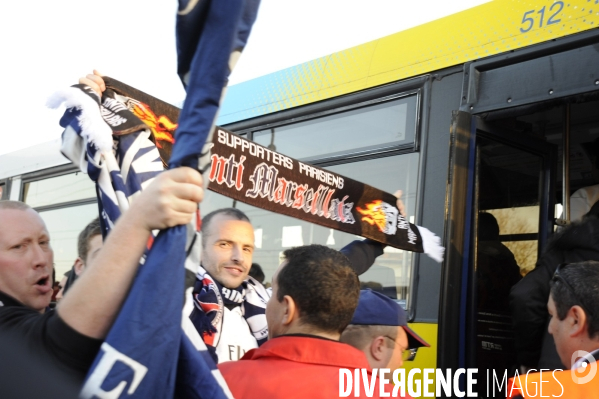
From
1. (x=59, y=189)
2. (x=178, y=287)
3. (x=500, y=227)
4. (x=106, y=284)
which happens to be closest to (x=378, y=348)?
(x=178, y=287)

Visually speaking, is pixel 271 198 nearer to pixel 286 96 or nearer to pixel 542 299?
pixel 542 299

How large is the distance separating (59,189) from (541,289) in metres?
5.02

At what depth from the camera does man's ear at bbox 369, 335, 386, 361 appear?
8.32ft

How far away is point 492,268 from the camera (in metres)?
3.93

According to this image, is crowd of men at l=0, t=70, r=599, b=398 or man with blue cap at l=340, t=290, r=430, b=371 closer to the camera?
crowd of men at l=0, t=70, r=599, b=398

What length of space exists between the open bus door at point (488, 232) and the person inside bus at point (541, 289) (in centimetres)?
22

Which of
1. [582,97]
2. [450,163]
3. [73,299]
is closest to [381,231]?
[450,163]

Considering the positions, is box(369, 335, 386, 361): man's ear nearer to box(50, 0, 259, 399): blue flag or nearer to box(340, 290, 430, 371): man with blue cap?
box(340, 290, 430, 371): man with blue cap

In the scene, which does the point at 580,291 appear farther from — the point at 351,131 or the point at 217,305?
the point at 351,131

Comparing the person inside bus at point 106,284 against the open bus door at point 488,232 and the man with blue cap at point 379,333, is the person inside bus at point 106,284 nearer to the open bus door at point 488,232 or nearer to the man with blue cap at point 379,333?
the man with blue cap at point 379,333

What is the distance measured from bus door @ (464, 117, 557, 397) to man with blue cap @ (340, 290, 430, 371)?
1.11m

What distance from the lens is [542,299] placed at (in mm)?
3500

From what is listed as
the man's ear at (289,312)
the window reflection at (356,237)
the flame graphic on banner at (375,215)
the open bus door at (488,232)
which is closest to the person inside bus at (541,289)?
the open bus door at (488,232)

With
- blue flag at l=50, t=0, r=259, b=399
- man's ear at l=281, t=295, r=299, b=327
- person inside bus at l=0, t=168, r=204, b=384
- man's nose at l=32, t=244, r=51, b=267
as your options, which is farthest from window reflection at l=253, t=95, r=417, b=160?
person inside bus at l=0, t=168, r=204, b=384
